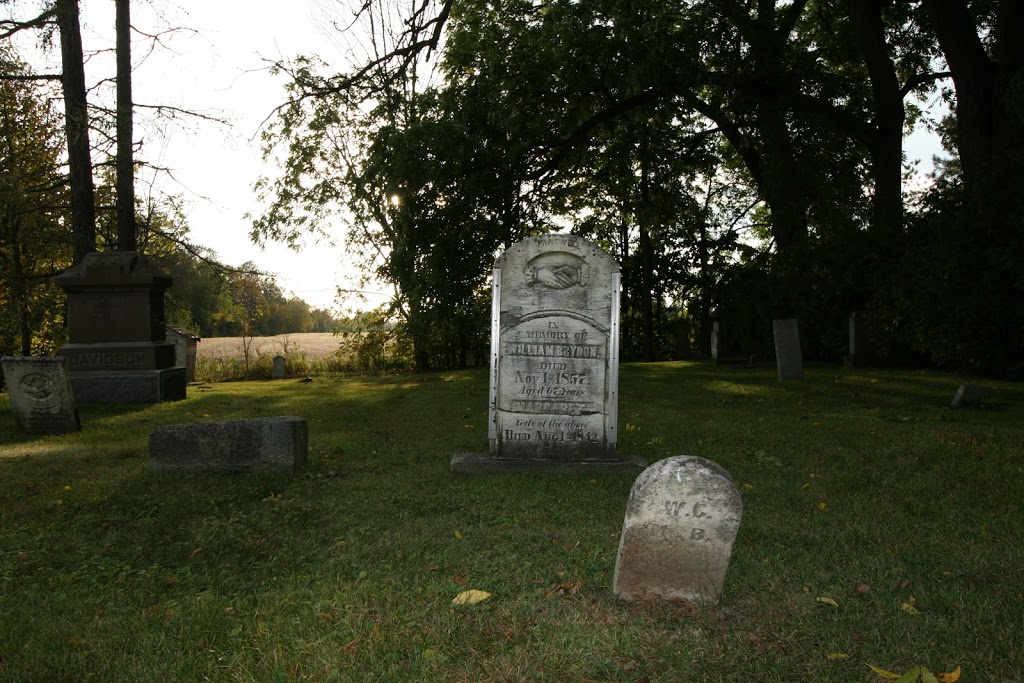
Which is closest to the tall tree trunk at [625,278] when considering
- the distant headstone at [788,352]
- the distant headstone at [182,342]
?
the distant headstone at [788,352]

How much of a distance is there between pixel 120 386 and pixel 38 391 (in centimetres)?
352

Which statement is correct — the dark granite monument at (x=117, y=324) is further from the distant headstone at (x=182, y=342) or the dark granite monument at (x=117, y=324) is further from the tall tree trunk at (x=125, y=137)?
the distant headstone at (x=182, y=342)

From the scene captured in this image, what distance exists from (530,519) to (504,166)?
406 inches

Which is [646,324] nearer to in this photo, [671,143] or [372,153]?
[671,143]

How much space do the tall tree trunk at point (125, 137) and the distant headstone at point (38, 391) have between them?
7.20 meters

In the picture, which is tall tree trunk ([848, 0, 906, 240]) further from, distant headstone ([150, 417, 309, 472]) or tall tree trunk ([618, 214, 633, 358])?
distant headstone ([150, 417, 309, 472])

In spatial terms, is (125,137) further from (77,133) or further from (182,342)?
(182,342)

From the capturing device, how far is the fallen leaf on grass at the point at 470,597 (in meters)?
4.10

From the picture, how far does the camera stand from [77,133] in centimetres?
1554

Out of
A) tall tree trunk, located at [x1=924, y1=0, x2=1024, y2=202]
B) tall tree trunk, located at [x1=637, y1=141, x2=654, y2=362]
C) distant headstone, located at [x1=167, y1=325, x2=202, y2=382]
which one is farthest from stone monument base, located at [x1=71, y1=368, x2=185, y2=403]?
tall tree trunk, located at [x1=637, y1=141, x2=654, y2=362]

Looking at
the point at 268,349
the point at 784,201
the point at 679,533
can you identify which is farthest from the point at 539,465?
the point at 268,349

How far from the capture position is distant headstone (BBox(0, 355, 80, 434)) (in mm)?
9625

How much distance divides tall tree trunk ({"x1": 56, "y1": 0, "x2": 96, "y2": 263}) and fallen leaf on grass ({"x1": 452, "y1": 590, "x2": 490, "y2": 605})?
1449 centimetres

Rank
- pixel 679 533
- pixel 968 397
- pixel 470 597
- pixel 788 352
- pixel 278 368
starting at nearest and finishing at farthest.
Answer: pixel 679 533
pixel 470 597
pixel 968 397
pixel 788 352
pixel 278 368
